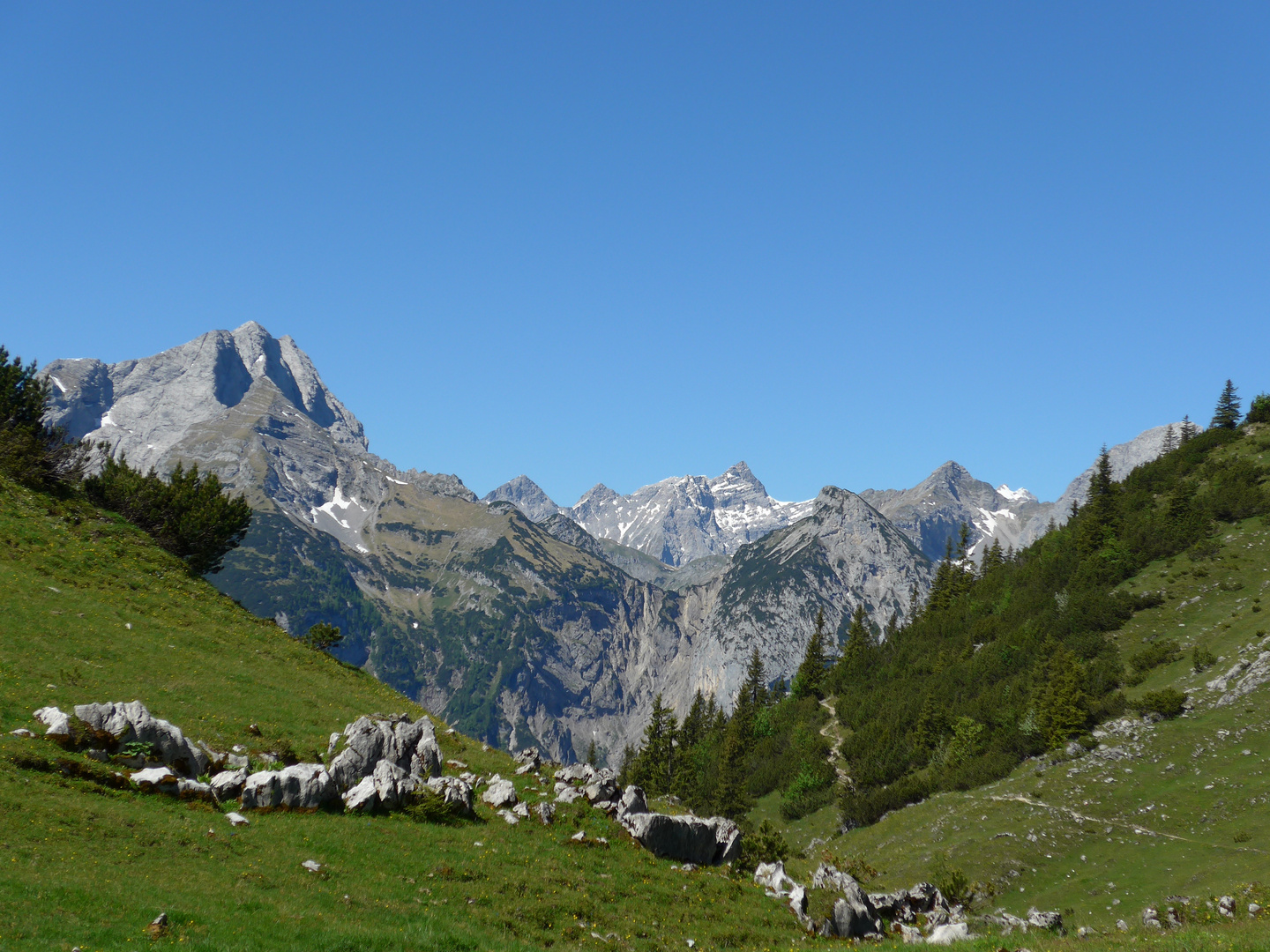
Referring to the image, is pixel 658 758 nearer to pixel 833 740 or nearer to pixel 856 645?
pixel 833 740

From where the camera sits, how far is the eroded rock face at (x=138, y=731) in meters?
27.9

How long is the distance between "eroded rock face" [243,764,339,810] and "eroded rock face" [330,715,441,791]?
0.91m

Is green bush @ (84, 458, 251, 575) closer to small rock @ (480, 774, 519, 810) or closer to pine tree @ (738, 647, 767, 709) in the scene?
small rock @ (480, 774, 519, 810)

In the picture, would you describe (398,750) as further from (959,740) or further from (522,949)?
(959,740)

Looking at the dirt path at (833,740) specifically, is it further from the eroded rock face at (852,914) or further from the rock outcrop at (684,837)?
the eroded rock face at (852,914)

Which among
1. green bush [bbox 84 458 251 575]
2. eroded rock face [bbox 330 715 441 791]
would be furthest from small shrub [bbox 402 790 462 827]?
green bush [bbox 84 458 251 575]

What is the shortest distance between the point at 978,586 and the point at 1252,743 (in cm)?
10040

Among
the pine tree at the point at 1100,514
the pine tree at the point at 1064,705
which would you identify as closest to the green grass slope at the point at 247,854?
the pine tree at the point at 1064,705

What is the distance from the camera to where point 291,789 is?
2875 cm

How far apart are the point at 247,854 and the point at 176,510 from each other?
5637 centimetres

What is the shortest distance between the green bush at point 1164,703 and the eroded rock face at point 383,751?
77.7 m

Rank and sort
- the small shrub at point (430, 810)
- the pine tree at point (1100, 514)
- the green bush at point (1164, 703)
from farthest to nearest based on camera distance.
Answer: the pine tree at point (1100, 514) < the green bush at point (1164, 703) < the small shrub at point (430, 810)

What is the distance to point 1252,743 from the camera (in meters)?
66.6

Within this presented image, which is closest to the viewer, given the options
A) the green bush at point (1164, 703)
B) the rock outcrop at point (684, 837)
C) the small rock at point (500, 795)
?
the rock outcrop at point (684, 837)
